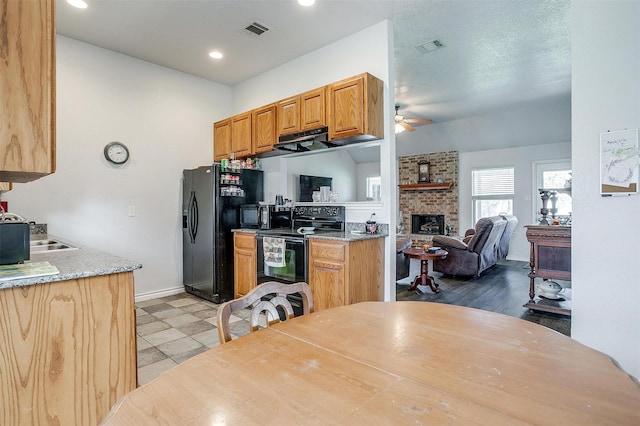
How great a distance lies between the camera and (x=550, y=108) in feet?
20.1

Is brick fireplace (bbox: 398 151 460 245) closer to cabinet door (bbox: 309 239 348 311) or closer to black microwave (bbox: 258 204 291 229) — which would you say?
black microwave (bbox: 258 204 291 229)

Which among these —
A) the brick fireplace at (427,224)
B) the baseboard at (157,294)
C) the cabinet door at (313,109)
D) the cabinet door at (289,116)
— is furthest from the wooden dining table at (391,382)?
the brick fireplace at (427,224)

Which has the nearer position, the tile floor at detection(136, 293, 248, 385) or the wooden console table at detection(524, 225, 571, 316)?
the tile floor at detection(136, 293, 248, 385)

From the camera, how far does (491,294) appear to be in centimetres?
434

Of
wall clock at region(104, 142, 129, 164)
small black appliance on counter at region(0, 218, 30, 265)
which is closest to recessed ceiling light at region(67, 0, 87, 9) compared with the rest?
wall clock at region(104, 142, 129, 164)

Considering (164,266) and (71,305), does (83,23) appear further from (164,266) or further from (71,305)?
(71,305)

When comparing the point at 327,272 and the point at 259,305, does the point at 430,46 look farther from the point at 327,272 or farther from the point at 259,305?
the point at 259,305

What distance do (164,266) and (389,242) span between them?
9.58 ft

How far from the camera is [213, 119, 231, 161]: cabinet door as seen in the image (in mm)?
4492

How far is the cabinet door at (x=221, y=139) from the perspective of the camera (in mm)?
4492

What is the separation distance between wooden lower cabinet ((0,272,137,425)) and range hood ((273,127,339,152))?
229 cm

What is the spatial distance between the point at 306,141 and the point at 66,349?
8.89 ft

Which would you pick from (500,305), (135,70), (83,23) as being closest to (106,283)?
(83,23)

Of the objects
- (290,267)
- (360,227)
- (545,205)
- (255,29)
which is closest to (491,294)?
(545,205)
